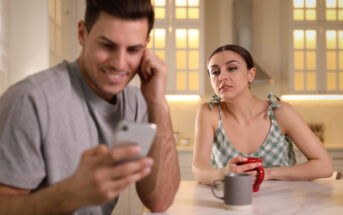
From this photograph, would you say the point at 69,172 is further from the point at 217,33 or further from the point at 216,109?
the point at 217,33

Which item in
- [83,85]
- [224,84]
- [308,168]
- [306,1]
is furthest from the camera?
[306,1]

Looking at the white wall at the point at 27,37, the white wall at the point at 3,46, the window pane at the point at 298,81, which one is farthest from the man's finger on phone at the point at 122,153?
the window pane at the point at 298,81

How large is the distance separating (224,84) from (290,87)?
2.36 m

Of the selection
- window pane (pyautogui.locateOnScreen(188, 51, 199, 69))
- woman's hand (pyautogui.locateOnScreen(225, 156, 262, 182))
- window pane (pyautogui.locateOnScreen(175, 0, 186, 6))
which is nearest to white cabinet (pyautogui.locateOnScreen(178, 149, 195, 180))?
window pane (pyautogui.locateOnScreen(188, 51, 199, 69))

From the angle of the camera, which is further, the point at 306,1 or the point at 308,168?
the point at 306,1

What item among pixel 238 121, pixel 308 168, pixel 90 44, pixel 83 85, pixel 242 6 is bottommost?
pixel 308 168

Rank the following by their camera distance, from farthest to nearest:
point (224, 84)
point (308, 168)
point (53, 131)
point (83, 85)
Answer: point (224, 84), point (308, 168), point (83, 85), point (53, 131)

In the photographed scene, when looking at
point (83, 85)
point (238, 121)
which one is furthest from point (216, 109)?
point (83, 85)

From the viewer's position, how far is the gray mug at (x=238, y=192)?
111 centimetres

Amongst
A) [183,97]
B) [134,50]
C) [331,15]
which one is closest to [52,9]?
[183,97]

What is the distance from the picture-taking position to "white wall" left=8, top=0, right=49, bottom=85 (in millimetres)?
2658

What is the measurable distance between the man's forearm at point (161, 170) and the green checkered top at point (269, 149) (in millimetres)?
700

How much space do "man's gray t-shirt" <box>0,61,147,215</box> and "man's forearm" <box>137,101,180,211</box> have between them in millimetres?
121

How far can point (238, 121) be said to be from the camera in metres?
1.96
